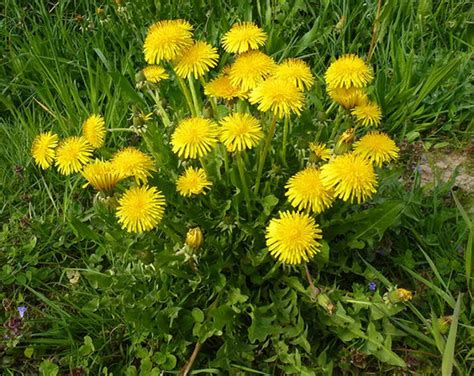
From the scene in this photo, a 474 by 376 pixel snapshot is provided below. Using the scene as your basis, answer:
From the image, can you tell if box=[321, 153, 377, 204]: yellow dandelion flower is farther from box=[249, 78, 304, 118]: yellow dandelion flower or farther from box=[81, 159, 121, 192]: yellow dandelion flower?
box=[81, 159, 121, 192]: yellow dandelion flower

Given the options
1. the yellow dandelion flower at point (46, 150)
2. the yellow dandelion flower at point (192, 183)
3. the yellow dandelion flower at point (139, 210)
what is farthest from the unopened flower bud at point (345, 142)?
the yellow dandelion flower at point (46, 150)

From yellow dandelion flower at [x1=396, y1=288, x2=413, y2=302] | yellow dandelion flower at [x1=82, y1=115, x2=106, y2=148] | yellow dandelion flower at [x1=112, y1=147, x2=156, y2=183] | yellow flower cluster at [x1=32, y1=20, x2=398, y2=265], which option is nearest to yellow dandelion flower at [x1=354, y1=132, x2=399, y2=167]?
yellow flower cluster at [x1=32, y1=20, x2=398, y2=265]

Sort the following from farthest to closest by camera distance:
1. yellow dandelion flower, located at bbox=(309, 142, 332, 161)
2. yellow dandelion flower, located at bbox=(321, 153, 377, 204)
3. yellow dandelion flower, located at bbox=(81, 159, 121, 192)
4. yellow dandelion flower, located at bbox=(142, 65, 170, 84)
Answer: yellow dandelion flower, located at bbox=(142, 65, 170, 84), yellow dandelion flower, located at bbox=(309, 142, 332, 161), yellow dandelion flower, located at bbox=(81, 159, 121, 192), yellow dandelion flower, located at bbox=(321, 153, 377, 204)

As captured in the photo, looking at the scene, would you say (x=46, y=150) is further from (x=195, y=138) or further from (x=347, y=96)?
(x=347, y=96)

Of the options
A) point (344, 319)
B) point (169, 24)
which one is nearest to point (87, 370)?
point (344, 319)

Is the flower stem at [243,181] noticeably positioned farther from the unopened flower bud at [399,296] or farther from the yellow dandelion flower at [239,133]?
the unopened flower bud at [399,296]

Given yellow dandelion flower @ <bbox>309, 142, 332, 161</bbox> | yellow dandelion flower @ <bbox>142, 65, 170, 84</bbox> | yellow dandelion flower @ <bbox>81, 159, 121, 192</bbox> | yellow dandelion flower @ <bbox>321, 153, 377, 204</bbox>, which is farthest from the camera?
yellow dandelion flower @ <bbox>142, 65, 170, 84</bbox>

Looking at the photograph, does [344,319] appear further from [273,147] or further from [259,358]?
[273,147]
